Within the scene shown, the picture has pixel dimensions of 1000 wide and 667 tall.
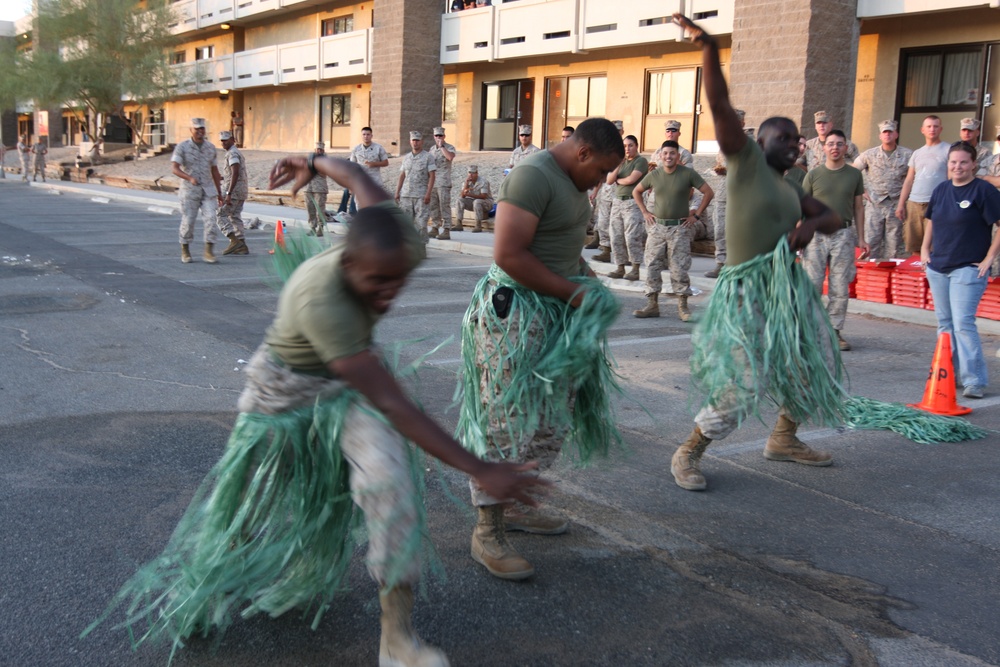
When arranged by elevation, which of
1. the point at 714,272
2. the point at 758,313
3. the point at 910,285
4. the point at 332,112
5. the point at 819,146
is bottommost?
the point at 714,272

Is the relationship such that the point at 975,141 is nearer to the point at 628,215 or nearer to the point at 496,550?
the point at 628,215

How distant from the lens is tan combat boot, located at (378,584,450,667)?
2730 mm

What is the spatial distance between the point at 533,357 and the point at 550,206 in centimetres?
62

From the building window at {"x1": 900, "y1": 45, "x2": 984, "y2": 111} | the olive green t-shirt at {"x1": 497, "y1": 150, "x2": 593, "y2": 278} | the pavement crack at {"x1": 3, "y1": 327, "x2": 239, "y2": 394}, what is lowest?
the pavement crack at {"x1": 3, "y1": 327, "x2": 239, "y2": 394}

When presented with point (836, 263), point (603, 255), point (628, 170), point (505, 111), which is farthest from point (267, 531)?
point (505, 111)

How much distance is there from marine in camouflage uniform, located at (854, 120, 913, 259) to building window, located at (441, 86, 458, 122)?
2007cm

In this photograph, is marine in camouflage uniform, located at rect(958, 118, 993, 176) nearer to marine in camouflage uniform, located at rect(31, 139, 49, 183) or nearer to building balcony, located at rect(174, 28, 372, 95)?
building balcony, located at rect(174, 28, 372, 95)

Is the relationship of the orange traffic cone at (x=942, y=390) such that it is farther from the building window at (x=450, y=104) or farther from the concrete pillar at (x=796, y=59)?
the building window at (x=450, y=104)

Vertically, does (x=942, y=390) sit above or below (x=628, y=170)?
below

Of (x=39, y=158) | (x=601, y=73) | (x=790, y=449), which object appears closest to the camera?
(x=790, y=449)

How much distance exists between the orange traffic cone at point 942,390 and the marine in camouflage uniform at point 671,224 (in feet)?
11.5

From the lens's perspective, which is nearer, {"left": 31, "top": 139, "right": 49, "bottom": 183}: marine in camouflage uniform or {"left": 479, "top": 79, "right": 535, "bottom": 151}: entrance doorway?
{"left": 479, "top": 79, "right": 535, "bottom": 151}: entrance doorway

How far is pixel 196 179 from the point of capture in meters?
12.6

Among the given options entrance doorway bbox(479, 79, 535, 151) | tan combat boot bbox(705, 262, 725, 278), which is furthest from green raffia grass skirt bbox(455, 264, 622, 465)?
entrance doorway bbox(479, 79, 535, 151)
